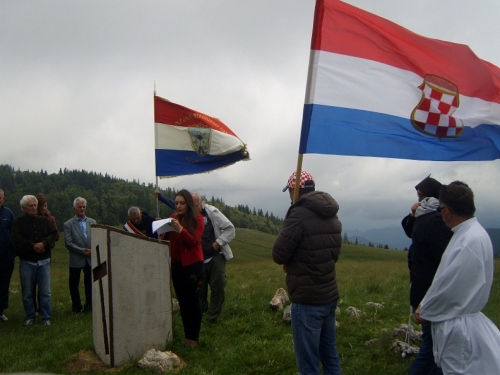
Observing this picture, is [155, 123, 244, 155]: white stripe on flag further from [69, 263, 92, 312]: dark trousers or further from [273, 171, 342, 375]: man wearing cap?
[273, 171, 342, 375]: man wearing cap

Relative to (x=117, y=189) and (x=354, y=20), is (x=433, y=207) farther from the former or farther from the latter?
(x=117, y=189)

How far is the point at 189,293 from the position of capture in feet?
23.3

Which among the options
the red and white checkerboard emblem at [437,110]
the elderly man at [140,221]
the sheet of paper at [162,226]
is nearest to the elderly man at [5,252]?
the elderly man at [140,221]

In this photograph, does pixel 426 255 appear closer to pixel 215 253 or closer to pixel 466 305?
pixel 466 305

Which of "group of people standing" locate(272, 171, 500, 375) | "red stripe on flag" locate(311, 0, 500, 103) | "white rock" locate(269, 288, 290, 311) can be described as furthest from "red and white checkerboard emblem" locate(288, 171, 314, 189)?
"white rock" locate(269, 288, 290, 311)

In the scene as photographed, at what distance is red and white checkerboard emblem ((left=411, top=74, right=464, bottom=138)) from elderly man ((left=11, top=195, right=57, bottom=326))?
7858 millimetres

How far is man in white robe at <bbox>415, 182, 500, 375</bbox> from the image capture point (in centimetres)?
378

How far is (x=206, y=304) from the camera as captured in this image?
967 centimetres

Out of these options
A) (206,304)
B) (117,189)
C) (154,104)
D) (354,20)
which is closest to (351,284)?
(206,304)

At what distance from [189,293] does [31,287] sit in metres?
4.22

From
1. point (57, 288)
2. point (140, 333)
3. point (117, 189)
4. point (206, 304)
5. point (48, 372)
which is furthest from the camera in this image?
point (117, 189)

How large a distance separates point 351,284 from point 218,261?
614cm

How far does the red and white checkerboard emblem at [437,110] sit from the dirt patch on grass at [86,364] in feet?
18.1

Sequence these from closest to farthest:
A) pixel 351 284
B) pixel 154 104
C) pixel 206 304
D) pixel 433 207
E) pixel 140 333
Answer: pixel 433 207 < pixel 140 333 < pixel 154 104 < pixel 206 304 < pixel 351 284
